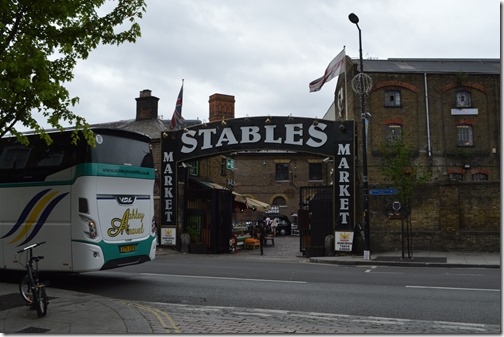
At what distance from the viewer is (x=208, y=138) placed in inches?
953

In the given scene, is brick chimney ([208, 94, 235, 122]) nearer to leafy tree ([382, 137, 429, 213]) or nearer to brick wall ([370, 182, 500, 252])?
brick wall ([370, 182, 500, 252])

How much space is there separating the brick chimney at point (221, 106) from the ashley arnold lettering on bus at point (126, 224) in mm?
32387

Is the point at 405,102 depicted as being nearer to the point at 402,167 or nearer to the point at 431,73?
the point at 431,73

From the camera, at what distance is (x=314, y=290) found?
36.6 feet

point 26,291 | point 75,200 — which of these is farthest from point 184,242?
point 26,291

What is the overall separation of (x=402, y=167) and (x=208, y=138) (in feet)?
30.2

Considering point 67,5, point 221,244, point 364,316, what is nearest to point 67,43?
point 67,5

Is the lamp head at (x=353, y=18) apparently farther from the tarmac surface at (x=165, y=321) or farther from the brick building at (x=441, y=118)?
the brick building at (x=441, y=118)

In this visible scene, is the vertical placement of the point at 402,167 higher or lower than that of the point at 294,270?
higher

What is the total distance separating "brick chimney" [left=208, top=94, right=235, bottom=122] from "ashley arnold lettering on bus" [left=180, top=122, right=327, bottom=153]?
19.8m

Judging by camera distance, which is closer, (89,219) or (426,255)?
(89,219)

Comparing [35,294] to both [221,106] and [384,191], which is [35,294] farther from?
[221,106]

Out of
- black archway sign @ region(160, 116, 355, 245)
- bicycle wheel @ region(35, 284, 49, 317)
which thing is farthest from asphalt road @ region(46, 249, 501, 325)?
black archway sign @ region(160, 116, 355, 245)

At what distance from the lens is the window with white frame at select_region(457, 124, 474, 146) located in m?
35.9
